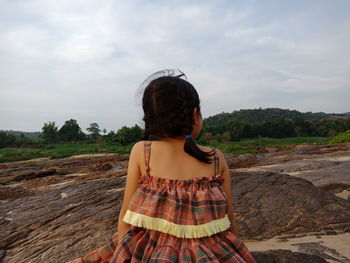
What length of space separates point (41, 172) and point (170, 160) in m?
12.8

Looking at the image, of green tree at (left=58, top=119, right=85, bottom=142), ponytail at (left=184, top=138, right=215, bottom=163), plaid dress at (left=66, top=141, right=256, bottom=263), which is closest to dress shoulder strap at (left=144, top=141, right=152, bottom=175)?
plaid dress at (left=66, top=141, right=256, bottom=263)

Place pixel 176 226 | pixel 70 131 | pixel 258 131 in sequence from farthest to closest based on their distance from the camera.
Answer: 1. pixel 70 131
2. pixel 258 131
3. pixel 176 226

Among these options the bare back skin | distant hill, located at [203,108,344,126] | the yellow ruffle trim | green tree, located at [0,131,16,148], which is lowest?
the yellow ruffle trim

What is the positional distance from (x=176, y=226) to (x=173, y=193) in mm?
196

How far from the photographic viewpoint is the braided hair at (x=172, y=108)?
6.39 ft

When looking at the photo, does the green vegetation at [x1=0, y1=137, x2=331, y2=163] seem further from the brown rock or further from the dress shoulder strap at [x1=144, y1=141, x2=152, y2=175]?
the dress shoulder strap at [x1=144, y1=141, x2=152, y2=175]

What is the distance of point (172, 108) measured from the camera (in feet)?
6.39

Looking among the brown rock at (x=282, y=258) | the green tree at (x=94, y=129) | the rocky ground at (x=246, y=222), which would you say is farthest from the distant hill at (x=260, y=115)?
the brown rock at (x=282, y=258)

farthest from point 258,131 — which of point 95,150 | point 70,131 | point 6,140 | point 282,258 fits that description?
point 282,258

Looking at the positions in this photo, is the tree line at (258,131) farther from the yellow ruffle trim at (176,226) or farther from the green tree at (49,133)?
the yellow ruffle trim at (176,226)

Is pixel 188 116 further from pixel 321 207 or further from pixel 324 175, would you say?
pixel 324 175

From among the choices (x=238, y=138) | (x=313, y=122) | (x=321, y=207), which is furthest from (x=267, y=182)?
(x=313, y=122)

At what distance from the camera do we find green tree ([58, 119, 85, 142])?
5312 cm

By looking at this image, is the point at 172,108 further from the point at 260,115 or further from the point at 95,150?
the point at 260,115
